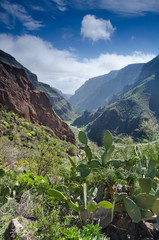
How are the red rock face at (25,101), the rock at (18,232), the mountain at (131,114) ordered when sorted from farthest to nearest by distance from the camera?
the mountain at (131,114) < the red rock face at (25,101) < the rock at (18,232)

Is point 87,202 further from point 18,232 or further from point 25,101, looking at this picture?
point 25,101

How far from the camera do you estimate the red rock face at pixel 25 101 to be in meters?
26.3

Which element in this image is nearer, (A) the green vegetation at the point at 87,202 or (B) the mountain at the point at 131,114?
(A) the green vegetation at the point at 87,202

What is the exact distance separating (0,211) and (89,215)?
1.86m

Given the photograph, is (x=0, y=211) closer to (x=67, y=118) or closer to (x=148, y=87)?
(x=148, y=87)

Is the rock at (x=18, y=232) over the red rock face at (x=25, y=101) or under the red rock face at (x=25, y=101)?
under

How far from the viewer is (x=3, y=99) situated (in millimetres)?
24828

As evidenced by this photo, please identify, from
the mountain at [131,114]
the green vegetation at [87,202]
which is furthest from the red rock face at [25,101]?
the mountain at [131,114]

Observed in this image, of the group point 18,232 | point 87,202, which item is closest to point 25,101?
point 87,202

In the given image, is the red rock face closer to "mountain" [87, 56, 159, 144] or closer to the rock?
the rock

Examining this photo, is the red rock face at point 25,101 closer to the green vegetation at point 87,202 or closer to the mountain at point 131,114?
the green vegetation at point 87,202

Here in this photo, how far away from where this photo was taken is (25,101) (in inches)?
1208

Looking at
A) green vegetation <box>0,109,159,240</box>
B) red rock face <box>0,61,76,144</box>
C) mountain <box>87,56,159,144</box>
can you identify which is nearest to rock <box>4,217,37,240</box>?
green vegetation <box>0,109,159,240</box>

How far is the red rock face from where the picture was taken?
2635 cm
